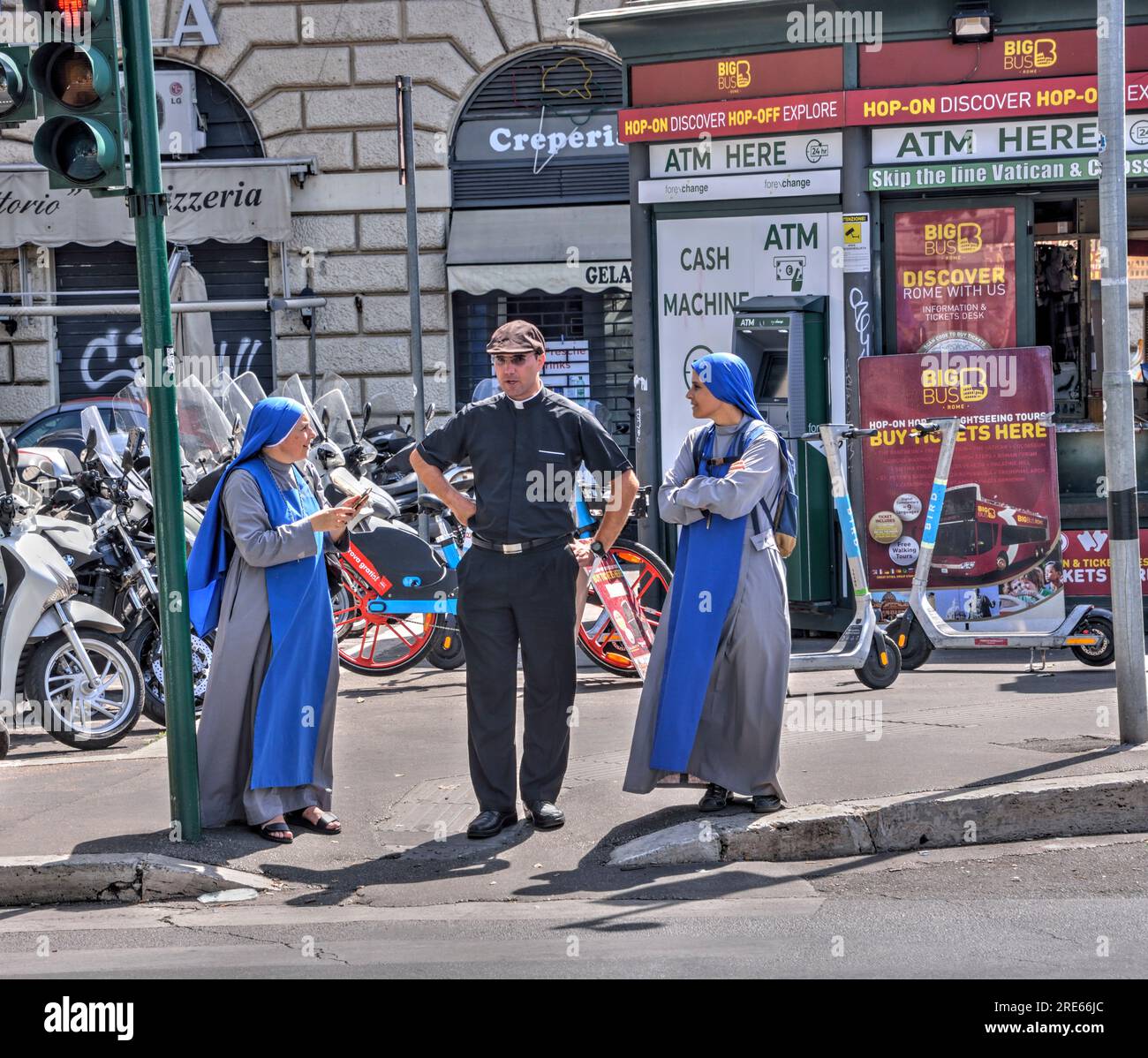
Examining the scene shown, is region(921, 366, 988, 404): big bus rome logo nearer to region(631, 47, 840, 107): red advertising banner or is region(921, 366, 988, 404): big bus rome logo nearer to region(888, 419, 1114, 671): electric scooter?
region(888, 419, 1114, 671): electric scooter

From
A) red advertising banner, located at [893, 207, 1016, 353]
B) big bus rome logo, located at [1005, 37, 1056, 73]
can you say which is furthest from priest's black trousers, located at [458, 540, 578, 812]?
big bus rome logo, located at [1005, 37, 1056, 73]

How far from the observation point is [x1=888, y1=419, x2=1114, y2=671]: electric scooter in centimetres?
887

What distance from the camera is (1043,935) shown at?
4.89 metres

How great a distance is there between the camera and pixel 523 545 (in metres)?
6.32

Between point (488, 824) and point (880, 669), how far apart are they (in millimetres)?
3182

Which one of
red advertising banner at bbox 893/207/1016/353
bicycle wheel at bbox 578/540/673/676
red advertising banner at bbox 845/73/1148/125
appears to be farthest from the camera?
red advertising banner at bbox 893/207/1016/353

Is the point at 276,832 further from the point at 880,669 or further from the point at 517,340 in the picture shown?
the point at 880,669

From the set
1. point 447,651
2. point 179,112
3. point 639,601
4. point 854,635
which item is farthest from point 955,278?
point 179,112

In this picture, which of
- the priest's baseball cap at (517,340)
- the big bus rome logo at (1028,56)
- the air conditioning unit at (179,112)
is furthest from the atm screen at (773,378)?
the air conditioning unit at (179,112)

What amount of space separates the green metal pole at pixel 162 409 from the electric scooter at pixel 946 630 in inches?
166

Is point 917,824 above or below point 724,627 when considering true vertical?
below

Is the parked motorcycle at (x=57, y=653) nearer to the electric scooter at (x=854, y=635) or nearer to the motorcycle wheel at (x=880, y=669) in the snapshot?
the electric scooter at (x=854, y=635)

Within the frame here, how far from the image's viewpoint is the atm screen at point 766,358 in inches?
414

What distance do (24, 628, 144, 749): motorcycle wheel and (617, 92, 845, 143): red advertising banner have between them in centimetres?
473
